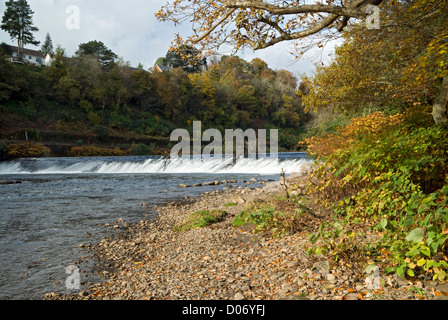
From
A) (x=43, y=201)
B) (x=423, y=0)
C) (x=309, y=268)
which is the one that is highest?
(x=423, y=0)

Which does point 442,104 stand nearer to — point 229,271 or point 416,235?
point 416,235

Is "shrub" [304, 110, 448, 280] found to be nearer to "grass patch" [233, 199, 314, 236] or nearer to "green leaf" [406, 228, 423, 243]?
"green leaf" [406, 228, 423, 243]

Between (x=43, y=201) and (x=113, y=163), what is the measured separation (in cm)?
1337

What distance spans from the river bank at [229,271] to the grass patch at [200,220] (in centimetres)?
25

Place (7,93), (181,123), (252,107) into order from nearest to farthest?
(7,93), (181,123), (252,107)

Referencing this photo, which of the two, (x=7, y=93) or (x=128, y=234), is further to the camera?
(x=7, y=93)

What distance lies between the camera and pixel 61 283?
4.17 metres

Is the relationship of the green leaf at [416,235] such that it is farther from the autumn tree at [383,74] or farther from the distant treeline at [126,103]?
the distant treeline at [126,103]

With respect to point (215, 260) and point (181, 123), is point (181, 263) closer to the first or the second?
point (215, 260)

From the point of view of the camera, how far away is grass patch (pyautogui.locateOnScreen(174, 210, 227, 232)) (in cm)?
648

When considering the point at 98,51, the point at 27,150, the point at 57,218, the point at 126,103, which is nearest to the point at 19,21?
the point at 98,51

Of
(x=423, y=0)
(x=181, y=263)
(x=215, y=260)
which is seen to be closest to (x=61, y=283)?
(x=181, y=263)

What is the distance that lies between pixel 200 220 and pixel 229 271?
2810 mm

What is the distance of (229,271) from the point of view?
385cm
